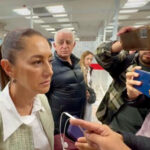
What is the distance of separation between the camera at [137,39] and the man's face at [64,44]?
33.1 inches

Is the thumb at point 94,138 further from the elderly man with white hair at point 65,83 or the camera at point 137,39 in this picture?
the elderly man with white hair at point 65,83

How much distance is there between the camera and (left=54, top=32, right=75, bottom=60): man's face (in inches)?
33.1

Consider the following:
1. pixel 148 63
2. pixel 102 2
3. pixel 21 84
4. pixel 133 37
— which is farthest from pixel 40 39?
pixel 102 2

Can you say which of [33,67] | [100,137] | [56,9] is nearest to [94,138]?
[100,137]

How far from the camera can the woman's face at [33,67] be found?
0.68 meters

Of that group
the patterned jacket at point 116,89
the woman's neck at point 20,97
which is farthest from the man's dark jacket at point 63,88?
the woman's neck at point 20,97

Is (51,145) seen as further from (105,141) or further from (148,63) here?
(148,63)

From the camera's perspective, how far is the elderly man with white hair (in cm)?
141

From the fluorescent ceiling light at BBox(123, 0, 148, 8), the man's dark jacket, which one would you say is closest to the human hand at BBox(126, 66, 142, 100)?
the man's dark jacket

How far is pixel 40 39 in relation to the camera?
29.2 inches

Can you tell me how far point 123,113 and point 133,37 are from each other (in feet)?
1.45

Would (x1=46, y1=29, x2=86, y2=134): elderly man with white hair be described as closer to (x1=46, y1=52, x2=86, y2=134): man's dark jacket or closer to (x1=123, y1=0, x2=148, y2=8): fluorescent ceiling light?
(x1=46, y1=52, x2=86, y2=134): man's dark jacket

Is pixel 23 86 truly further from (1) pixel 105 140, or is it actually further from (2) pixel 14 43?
(1) pixel 105 140

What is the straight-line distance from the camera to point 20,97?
2.46 ft
